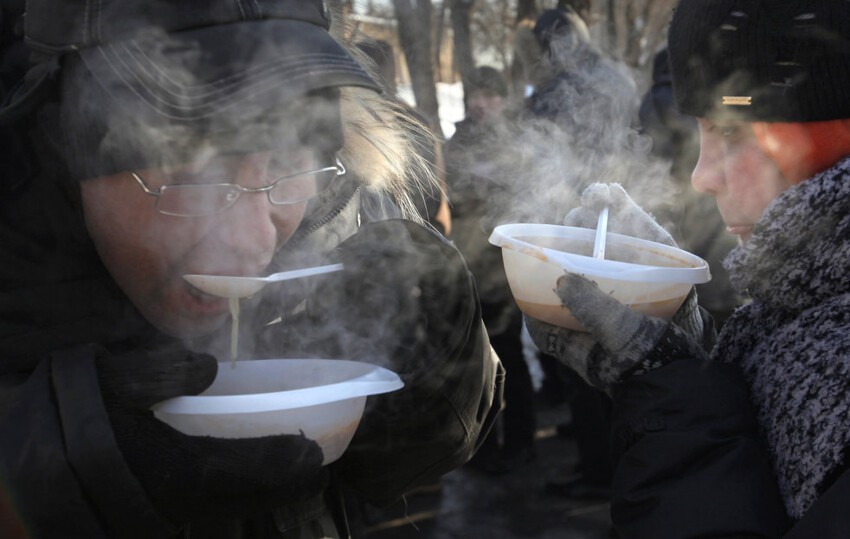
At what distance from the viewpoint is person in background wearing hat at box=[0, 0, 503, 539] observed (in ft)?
3.92

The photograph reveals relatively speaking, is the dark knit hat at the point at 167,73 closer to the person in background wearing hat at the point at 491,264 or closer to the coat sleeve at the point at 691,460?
the coat sleeve at the point at 691,460

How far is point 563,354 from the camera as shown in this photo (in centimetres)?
176

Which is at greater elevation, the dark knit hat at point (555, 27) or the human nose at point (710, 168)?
the human nose at point (710, 168)

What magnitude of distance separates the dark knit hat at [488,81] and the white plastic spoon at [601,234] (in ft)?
10.8

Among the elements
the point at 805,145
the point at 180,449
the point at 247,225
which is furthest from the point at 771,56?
the point at 180,449

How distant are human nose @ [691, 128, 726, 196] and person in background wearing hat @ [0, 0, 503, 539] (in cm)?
54

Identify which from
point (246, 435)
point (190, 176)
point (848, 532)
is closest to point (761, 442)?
point (848, 532)

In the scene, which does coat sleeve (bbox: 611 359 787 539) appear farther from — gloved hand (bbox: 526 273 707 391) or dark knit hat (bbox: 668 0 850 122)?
dark knit hat (bbox: 668 0 850 122)

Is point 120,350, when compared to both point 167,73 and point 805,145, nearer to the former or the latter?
point 167,73

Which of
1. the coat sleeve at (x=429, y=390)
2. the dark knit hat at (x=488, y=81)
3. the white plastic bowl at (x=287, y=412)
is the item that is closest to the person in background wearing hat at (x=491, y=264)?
the dark knit hat at (x=488, y=81)

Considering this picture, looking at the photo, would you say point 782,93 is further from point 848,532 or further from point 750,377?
point 848,532

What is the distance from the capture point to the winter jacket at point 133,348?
3.79 feet

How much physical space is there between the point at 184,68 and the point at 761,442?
124 centimetres

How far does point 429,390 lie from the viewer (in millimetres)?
1578
